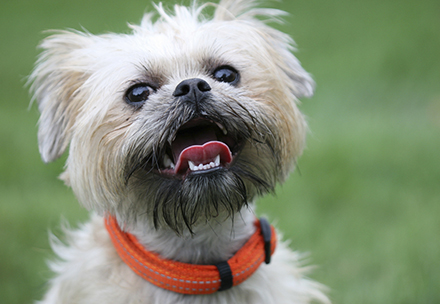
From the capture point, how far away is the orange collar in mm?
2365

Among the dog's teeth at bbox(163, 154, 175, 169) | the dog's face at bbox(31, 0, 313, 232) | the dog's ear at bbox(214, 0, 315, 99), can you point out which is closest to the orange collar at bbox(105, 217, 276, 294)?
the dog's face at bbox(31, 0, 313, 232)

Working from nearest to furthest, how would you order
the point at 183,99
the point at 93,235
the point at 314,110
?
the point at 183,99, the point at 93,235, the point at 314,110

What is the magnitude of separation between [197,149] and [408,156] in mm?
3896

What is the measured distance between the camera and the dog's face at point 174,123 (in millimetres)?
Result: 2207

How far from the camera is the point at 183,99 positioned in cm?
216

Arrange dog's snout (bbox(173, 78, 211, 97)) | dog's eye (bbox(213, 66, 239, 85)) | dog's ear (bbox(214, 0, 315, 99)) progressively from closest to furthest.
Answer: dog's snout (bbox(173, 78, 211, 97)) → dog's eye (bbox(213, 66, 239, 85)) → dog's ear (bbox(214, 0, 315, 99))

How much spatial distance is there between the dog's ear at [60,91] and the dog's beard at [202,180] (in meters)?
0.55

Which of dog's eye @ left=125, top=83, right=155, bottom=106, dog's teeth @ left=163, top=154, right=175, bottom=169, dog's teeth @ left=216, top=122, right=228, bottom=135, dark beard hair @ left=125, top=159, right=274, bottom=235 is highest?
dog's eye @ left=125, top=83, right=155, bottom=106

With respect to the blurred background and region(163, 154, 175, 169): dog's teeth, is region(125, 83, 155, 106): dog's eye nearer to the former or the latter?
region(163, 154, 175, 169): dog's teeth

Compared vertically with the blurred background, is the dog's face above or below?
above

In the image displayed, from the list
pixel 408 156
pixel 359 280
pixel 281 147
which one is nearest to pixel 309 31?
pixel 408 156

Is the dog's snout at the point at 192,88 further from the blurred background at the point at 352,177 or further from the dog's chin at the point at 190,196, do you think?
the blurred background at the point at 352,177

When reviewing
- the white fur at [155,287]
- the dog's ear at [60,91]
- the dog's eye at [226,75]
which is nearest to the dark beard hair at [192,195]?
the white fur at [155,287]

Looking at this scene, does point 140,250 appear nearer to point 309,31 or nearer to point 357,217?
point 357,217
